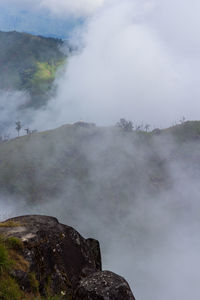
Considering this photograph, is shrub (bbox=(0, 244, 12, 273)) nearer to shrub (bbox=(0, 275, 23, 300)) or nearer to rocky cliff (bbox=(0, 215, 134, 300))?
rocky cliff (bbox=(0, 215, 134, 300))

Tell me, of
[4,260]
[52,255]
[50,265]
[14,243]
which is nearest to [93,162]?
[52,255]

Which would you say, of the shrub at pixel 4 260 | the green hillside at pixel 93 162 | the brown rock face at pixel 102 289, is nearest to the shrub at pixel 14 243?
the shrub at pixel 4 260

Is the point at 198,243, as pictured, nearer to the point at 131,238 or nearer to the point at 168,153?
the point at 131,238

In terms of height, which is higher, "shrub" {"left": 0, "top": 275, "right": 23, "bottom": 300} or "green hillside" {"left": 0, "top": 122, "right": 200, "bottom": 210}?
"green hillside" {"left": 0, "top": 122, "right": 200, "bottom": 210}

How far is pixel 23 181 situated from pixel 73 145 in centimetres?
3976

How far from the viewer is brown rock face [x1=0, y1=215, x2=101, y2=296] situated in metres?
9.77

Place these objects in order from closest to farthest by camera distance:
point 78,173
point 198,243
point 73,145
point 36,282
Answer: point 36,282 < point 198,243 < point 78,173 < point 73,145

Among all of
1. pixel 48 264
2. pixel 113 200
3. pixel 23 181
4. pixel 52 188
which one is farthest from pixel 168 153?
pixel 48 264

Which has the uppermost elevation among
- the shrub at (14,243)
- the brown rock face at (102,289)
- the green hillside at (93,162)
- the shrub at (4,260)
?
the green hillside at (93,162)

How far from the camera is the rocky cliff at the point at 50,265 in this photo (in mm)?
8875

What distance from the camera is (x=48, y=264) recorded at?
10.4 meters

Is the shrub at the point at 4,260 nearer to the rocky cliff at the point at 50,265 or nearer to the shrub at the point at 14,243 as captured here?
the rocky cliff at the point at 50,265

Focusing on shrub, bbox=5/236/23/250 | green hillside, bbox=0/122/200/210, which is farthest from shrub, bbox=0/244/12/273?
green hillside, bbox=0/122/200/210

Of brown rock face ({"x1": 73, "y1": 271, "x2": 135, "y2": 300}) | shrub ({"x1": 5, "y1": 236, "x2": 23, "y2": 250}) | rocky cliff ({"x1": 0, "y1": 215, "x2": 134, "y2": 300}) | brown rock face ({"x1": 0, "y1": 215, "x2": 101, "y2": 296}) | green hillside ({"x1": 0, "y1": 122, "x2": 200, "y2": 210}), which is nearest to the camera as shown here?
brown rock face ({"x1": 73, "y1": 271, "x2": 135, "y2": 300})
